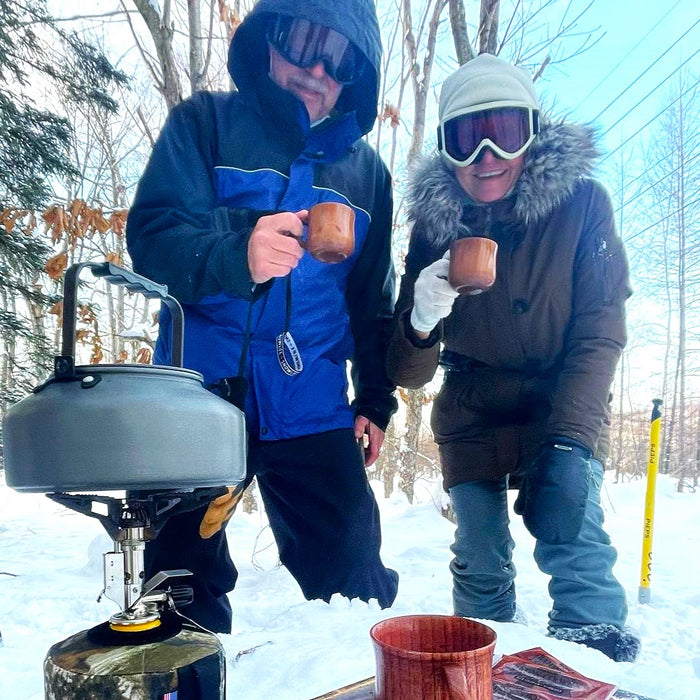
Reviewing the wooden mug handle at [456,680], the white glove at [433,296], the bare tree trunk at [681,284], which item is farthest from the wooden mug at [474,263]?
the bare tree trunk at [681,284]

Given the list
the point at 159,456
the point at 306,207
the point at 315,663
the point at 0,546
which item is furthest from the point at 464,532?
the point at 0,546

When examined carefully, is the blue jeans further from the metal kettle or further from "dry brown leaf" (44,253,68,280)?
"dry brown leaf" (44,253,68,280)

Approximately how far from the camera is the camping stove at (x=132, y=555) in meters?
0.95

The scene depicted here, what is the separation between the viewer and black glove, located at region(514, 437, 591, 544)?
6.63 feet

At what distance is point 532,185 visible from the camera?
2.25 meters

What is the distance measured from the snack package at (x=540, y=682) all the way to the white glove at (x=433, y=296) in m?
1.22

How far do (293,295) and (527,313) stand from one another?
0.86 metres

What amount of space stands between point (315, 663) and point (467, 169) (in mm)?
1769

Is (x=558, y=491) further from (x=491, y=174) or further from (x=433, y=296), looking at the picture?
(x=491, y=174)

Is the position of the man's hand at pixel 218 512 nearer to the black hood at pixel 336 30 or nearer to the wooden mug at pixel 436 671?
the wooden mug at pixel 436 671

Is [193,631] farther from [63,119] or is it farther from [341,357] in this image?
[63,119]

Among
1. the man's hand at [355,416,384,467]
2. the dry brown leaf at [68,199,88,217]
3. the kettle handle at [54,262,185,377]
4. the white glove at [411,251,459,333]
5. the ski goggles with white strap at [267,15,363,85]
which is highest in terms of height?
the ski goggles with white strap at [267,15,363,85]

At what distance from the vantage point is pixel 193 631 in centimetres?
99

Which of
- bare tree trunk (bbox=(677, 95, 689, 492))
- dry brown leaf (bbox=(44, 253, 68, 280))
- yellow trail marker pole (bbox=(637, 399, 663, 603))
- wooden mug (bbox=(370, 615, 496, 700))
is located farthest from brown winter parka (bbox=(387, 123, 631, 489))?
bare tree trunk (bbox=(677, 95, 689, 492))
